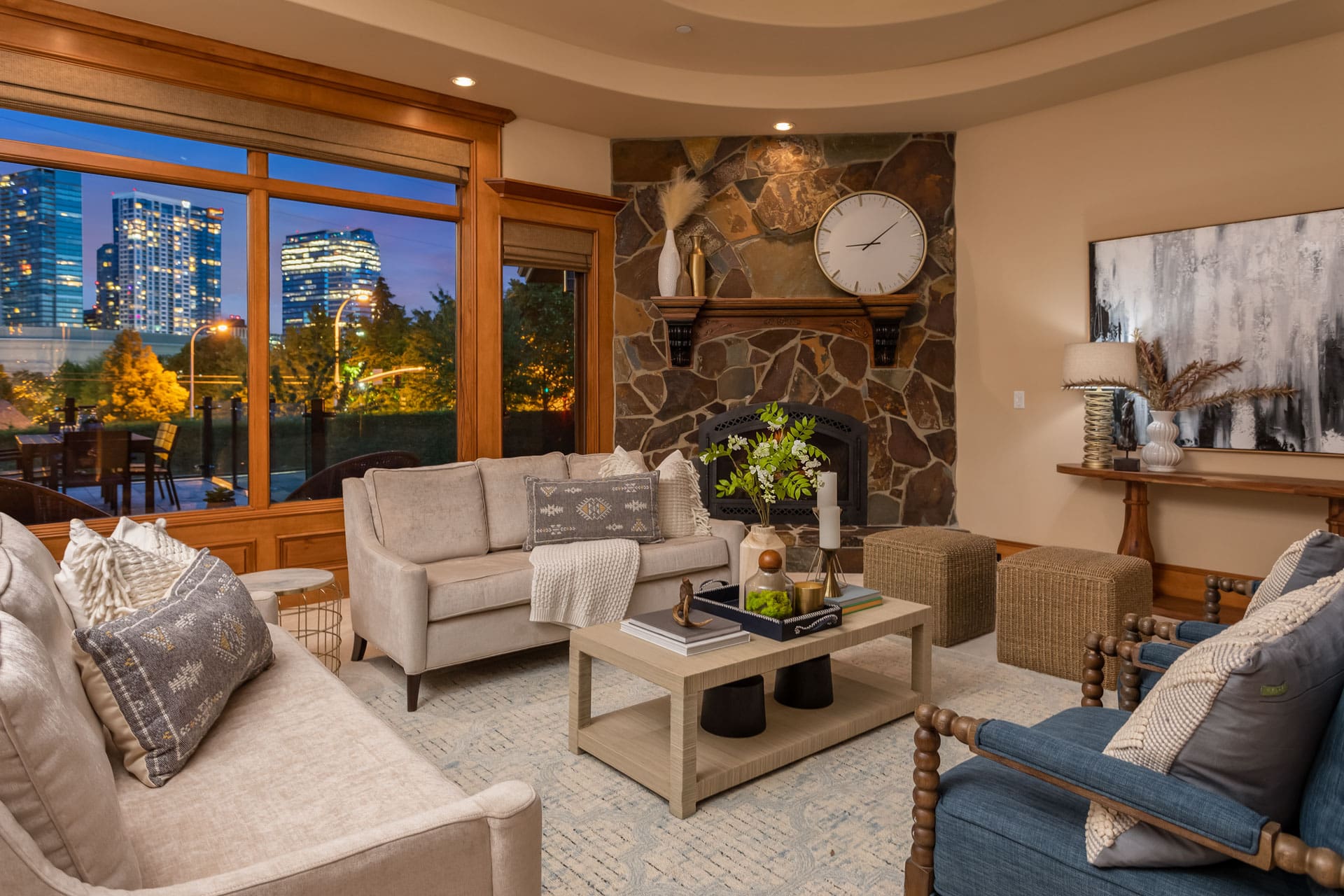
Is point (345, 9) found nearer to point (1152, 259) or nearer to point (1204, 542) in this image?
point (1152, 259)

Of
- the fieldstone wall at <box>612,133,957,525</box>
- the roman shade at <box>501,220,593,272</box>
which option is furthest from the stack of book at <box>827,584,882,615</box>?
the roman shade at <box>501,220,593,272</box>

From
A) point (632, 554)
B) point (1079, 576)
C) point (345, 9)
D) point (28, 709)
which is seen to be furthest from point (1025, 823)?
point (345, 9)

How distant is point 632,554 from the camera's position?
3631mm

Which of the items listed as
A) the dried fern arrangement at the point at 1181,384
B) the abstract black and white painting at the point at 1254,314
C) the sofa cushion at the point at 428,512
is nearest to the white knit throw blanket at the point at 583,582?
the sofa cushion at the point at 428,512

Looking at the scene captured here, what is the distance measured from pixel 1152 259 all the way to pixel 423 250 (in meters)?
4.17

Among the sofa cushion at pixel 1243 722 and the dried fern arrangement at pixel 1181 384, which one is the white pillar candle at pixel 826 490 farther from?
the dried fern arrangement at pixel 1181 384

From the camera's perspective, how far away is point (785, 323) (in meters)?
5.67

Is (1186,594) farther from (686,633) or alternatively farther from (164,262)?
(164,262)

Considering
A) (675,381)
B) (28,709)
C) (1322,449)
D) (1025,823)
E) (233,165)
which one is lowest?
(1025,823)

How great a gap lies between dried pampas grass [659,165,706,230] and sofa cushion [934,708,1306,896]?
14.5 feet

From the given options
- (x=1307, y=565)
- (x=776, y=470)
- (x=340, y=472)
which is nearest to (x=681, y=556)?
(x=776, y=470)

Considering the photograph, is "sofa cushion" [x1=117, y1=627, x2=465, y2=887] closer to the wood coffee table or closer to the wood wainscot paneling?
the wood coffee table

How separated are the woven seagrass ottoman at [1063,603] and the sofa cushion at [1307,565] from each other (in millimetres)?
1309

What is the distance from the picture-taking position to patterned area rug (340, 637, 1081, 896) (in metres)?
2.04
